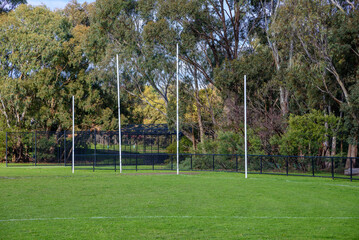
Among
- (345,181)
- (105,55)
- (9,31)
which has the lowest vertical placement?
(345,181)

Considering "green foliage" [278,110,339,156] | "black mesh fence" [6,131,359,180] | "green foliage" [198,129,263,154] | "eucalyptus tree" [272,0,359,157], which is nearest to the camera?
"black mesh fence" [6,131,359,180]

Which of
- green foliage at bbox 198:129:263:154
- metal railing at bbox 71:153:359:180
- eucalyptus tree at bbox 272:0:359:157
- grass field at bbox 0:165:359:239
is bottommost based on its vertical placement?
grass field at bbox 0:165:359:239

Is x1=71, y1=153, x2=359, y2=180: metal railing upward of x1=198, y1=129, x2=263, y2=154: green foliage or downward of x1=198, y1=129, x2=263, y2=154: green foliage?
downward

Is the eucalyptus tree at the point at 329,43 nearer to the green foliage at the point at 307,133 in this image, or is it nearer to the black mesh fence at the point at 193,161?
the green foliage at the point at 307,133

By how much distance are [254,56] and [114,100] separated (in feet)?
68.5

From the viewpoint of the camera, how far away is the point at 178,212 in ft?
39.5

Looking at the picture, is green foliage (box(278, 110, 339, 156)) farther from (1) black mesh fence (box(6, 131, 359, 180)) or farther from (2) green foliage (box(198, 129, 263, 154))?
(2) green foliage (box(198, 129, 263, 154))

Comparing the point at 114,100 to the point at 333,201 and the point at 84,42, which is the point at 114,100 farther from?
the point at 333,201

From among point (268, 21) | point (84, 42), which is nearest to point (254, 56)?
point (268, 21)

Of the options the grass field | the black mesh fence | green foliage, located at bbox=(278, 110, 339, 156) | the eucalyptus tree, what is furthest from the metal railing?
the grass field

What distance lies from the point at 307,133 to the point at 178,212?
18827 mm

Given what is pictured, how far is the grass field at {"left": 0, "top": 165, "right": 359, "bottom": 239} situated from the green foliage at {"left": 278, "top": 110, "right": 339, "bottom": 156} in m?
10.3

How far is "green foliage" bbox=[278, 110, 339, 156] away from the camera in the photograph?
28.8 m

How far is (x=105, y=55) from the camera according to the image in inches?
1748
